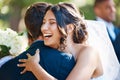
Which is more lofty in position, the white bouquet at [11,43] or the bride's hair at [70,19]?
the bride's hair at [70,19]

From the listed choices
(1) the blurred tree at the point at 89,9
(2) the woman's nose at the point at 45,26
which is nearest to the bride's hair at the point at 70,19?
(2) the woman's nose at the point at 45,26

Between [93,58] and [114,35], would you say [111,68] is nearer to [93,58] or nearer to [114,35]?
[93,58]

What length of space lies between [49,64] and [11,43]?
0.97m

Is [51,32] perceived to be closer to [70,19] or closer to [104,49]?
[70,19]

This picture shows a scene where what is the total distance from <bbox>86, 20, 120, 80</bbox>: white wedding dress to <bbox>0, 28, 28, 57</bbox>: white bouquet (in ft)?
2.32

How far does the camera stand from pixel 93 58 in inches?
192

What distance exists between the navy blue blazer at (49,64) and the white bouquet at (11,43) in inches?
24.0

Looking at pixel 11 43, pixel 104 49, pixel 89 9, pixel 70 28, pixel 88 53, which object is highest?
pixel 70 28

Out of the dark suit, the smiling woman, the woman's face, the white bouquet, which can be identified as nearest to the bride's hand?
the smiling woman

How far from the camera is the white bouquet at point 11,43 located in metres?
5.69

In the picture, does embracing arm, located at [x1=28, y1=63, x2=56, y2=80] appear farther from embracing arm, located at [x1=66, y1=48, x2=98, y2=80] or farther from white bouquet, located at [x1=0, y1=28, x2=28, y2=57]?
white bouquet, located at [x1=0, y1=28, x2=28, y2=57]

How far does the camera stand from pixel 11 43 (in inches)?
226

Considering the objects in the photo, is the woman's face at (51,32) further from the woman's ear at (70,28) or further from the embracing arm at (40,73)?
the embracing arm at (40,73)

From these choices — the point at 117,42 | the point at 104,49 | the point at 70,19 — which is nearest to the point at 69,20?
the point at 70,19
